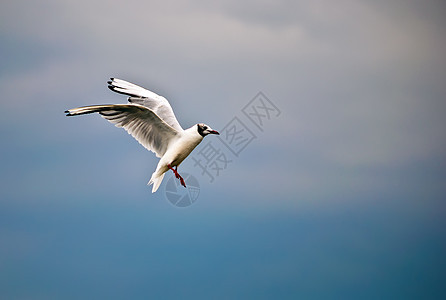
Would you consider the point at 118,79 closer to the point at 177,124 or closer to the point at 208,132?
the point at 177,124

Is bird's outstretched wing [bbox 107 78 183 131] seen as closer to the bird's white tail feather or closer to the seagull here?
the seagull

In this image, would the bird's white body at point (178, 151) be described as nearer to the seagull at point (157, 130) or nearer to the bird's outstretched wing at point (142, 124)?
the seagull at point (157, 130)

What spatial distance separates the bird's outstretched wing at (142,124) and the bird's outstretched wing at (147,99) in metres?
0.56

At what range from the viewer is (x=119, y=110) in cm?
1272

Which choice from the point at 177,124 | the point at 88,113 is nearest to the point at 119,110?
the point at 88,113

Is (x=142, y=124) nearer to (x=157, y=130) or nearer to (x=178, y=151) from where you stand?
(x=157, y=130)

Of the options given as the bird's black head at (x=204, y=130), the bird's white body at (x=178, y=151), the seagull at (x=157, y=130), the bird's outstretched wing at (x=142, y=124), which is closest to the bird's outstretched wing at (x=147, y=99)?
the seagull at (x=157, y=130)

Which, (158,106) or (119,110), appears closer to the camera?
(119,110)

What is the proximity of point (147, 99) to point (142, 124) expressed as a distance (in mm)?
1481

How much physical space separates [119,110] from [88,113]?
784 millimetres

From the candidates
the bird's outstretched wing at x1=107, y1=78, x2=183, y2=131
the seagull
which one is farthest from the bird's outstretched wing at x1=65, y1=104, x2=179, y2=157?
the bird's outstretched wing at x1=107, y1=78, x2=183, y2=131

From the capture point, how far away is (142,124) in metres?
13.2

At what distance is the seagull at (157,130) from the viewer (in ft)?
41.7

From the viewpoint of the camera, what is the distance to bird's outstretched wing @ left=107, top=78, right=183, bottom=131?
14070 mm
